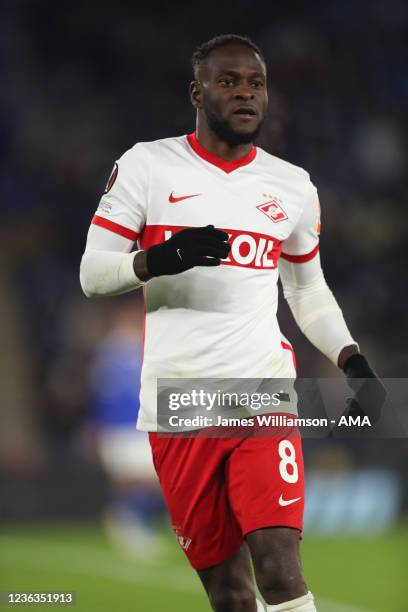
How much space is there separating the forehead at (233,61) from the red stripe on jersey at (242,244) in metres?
0.49

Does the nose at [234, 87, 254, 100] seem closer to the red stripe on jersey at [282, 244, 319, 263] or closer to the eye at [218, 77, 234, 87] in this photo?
the eye at [218, 77, 234, 87]

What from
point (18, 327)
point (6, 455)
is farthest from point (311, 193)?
point (18, 327)

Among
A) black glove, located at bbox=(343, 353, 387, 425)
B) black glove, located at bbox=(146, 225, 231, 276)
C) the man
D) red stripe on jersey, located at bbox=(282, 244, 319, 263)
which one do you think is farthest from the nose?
black glove, located at bbox=(343, 353, 387, 425)

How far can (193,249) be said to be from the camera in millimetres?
3035

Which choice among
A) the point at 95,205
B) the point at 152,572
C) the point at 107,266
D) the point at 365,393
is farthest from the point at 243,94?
the point at 95,205

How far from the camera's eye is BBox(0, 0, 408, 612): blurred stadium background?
9430mm

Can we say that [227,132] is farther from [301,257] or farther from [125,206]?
[301,257]

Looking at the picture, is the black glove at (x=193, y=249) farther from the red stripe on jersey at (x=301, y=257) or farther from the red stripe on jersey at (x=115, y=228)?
the red stripe on jersey at (x=301, y=257)

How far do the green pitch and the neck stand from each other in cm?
337

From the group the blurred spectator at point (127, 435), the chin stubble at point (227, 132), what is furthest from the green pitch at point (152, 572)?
the chin stubble at point (227, 132)

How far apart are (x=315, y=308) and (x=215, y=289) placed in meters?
0.50

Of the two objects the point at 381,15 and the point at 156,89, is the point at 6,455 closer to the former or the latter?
the point at 156,89

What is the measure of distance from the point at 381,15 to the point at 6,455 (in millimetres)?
6642

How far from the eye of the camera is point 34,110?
11539mm
